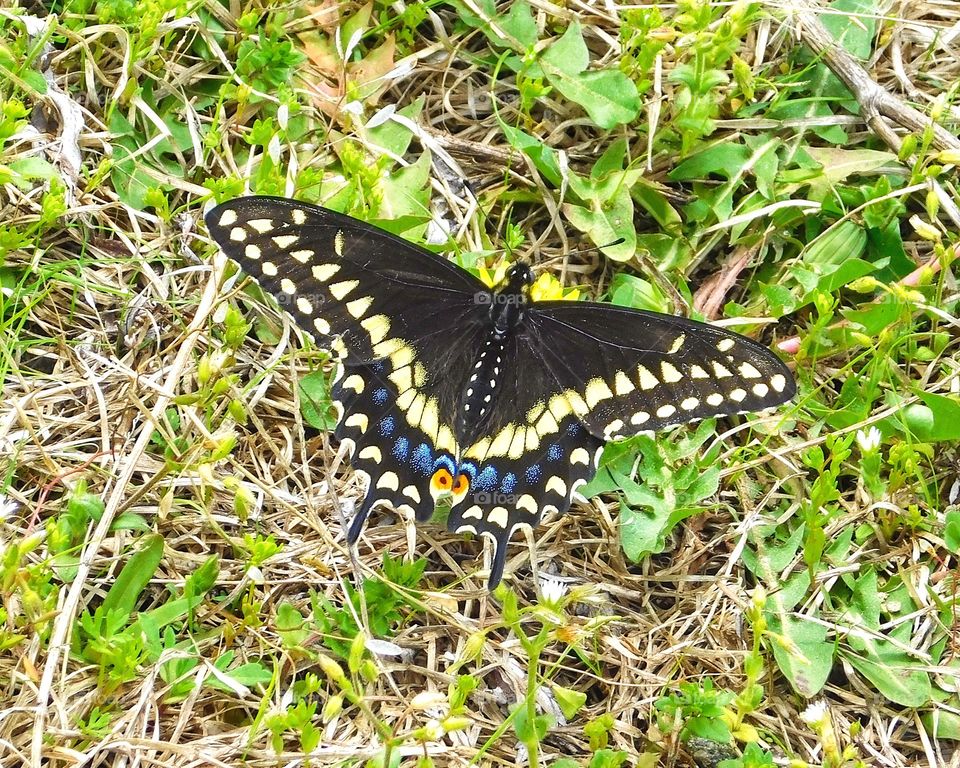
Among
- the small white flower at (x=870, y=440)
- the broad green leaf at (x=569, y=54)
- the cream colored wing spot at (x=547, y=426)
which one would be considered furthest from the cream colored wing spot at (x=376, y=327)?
the small white flower at (x=870, y=440)

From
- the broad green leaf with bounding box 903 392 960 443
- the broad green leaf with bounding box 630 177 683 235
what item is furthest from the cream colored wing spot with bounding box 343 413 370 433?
the broad green leaf with bounding box 903 392 960 443

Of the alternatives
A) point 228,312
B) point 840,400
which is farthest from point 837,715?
point 228,312

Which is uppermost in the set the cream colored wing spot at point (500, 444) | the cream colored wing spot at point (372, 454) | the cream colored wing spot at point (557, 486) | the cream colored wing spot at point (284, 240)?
the cream colored wing spot at point (284, 240)

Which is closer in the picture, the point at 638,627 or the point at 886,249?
the point at 638,627

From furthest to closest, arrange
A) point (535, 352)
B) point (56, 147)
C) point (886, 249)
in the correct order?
point (886, 249), point (56, 147), point (535, 352)

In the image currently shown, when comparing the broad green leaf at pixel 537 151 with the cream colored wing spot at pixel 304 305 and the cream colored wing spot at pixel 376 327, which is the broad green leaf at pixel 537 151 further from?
the cream colored wing spot at pixel 304 305

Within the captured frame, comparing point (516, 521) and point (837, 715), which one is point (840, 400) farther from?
point (516, 521)

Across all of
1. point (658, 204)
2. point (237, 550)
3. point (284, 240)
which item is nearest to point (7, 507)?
point (237, 550)
